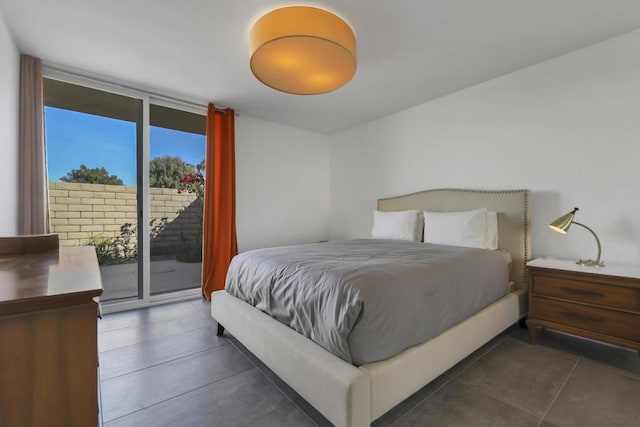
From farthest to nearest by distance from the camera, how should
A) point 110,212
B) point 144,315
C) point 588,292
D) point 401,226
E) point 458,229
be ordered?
point 401,226, point 110,212, point 144,315, point 458,229, point 588,292

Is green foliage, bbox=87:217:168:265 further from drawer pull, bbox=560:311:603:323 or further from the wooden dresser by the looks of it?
drawer pull, bbox=560:311:603:323

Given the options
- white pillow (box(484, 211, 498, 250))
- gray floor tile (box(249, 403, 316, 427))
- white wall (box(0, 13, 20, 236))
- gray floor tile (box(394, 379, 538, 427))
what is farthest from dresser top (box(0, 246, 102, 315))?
white pillow (box(484, 211, 498, 250))

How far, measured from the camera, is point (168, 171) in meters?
3.41

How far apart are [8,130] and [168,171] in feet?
4.57

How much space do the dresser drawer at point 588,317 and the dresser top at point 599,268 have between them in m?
0.25

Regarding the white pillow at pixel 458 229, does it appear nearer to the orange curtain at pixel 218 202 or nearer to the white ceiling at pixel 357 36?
the white ceiling at pixel 357 36

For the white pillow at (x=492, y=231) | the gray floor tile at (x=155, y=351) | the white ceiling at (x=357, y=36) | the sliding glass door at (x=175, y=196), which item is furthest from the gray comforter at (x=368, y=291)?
Answer: the white ceiling at (x=357, y=36)

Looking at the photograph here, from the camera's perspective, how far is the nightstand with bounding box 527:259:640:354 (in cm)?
180

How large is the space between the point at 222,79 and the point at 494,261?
306cm

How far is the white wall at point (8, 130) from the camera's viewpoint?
1974 millimetres

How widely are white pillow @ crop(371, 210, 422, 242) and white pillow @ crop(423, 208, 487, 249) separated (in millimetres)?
146

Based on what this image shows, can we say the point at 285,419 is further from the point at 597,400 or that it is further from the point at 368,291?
the point at 597,400

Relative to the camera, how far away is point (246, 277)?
7.02 feet

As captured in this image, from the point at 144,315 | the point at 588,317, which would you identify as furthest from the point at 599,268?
the point at 144,315
